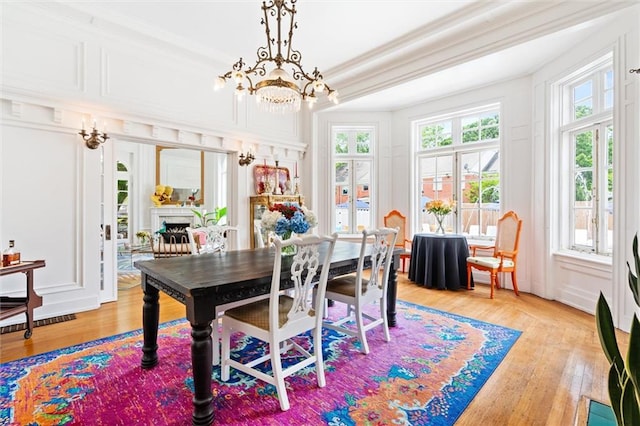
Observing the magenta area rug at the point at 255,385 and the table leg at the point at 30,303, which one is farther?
the table leg at the point at 30,303

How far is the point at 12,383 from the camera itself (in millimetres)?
2053

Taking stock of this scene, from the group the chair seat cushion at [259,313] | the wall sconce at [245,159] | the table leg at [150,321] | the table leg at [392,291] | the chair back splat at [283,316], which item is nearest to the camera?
the chair back splat at [283,316]

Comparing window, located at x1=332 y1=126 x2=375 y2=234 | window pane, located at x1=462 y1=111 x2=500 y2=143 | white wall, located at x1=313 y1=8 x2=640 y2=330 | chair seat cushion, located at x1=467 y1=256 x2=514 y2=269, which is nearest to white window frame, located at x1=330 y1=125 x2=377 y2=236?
window, located at x1=332 y1=126 x2=375 y2=234

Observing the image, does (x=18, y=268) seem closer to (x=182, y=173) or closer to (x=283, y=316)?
(x=283, y=316)

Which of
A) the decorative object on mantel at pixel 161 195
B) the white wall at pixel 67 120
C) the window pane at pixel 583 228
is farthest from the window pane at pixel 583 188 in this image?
the decorative object on mantel at pixel 161 195

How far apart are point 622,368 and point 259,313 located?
5.64 feet

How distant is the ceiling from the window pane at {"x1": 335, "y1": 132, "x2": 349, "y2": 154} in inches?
52.3

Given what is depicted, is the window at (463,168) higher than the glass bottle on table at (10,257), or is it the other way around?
the window at (463,168)

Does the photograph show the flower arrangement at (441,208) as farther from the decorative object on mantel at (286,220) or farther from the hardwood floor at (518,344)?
the decorative object on mantel at (286,220)

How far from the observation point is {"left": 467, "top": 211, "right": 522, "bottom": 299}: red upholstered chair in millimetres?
4059

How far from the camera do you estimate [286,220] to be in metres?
2.51

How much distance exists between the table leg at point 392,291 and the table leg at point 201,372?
1.83 metres

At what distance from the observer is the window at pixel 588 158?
11.2 feet

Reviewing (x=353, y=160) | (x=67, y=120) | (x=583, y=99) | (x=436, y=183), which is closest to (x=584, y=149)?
(x=583, y=99)
